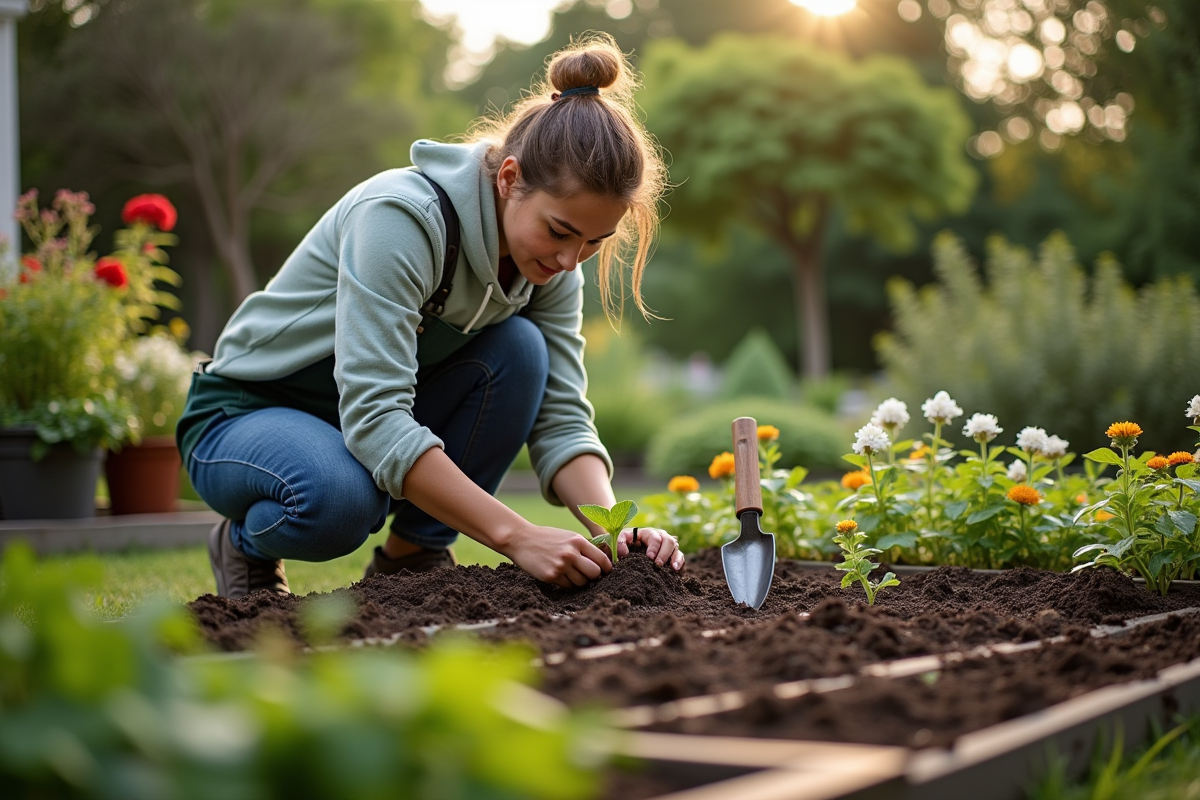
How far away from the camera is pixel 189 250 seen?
22844 mm

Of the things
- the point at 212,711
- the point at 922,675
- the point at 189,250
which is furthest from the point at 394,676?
the point at 189,250

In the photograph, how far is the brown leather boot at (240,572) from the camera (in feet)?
8.81

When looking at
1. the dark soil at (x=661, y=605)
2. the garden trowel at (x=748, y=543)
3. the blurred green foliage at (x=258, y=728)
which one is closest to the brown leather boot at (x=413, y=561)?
the dark soil at (x=661, y=605)

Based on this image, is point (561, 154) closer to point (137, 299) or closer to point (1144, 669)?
point (1144, 669)

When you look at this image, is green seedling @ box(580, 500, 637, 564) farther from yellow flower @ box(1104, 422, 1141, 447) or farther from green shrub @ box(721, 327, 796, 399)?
Answer: green shrub @ box(721, 327, 796, 399)

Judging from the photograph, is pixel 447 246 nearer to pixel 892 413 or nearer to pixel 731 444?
pixel 892 413

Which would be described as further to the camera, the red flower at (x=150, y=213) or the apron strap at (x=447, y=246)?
the red flower at (x=150, y=213)

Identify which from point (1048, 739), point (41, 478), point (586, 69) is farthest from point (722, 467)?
point (41, 478)

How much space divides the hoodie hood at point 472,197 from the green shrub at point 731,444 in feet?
18.7

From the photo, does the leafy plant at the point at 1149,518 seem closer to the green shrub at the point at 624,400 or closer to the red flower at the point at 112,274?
the red flower at the point at 112,274

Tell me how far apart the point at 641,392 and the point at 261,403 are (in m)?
8.58

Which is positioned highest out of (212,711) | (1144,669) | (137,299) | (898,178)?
(898,178)

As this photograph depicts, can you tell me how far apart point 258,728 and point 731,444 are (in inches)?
300

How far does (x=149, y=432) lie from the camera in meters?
5.21
